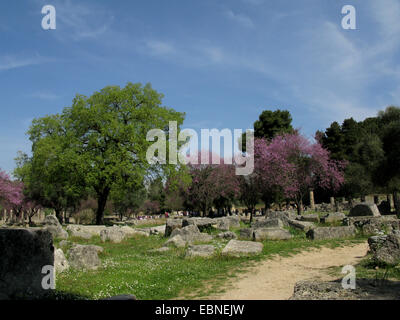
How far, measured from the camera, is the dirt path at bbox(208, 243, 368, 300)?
795 centimetres

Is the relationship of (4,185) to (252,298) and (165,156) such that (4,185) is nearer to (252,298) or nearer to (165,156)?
(165,156)

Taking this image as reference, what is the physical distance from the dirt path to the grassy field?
1.67 feet

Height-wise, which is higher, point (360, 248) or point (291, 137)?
point (291, 137)

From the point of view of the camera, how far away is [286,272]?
1031 centimetres

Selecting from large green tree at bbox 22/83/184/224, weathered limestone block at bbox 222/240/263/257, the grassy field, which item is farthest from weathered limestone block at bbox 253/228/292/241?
large green tree at bbox 22/83/184/224

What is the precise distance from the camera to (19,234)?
285 inches

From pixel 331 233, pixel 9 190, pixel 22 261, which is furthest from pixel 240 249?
pixel 9 190

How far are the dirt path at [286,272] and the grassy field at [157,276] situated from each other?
509 millimetres

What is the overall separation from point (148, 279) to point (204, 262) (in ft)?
10.2

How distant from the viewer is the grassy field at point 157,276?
26.4 ft

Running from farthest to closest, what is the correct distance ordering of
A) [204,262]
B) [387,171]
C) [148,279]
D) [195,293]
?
1. [387,171]
2. [204,262]
3. [148,279]
4. [195,293]

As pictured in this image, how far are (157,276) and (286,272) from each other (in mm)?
4009

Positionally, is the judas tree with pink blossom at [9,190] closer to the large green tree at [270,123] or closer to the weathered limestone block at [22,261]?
the large green tree at [270,123]
